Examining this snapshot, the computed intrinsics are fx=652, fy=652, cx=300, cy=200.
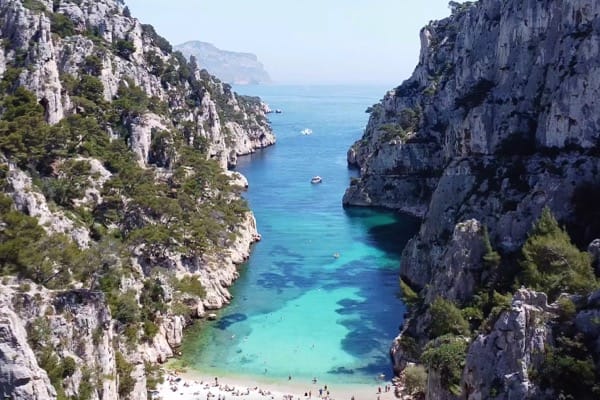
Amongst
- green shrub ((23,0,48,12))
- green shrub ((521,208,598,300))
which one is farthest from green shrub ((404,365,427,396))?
green shrub ((23,0,48,12))

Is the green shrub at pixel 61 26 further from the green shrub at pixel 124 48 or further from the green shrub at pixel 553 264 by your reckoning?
the green shrub at pixel 553 264

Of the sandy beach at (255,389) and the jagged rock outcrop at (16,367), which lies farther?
the sandy beach at (255,389)

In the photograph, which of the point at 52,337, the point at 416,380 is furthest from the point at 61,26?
the point at 416,380

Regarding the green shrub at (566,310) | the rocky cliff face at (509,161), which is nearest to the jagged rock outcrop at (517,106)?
the rocky cliff face at (509,161)

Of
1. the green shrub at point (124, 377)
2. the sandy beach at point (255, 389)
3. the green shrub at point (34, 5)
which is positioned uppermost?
the green shrub at point (34, 5)

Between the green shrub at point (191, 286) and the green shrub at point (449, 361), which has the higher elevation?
the green shrub at point (449, 361)

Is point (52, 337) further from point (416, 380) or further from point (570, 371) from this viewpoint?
point (570, 371)

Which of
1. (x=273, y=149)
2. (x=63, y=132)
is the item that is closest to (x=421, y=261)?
(x=63, y=132)
